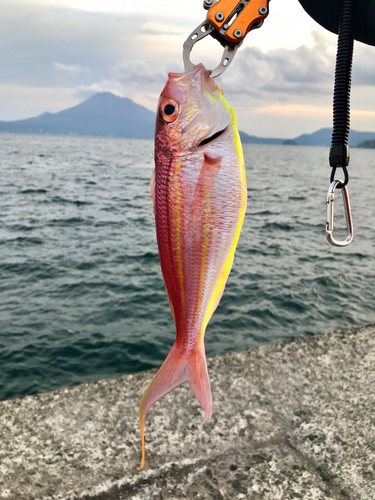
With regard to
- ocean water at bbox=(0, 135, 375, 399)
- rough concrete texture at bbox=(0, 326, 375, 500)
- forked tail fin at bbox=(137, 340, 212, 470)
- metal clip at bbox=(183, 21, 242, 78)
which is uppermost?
metal clip at bbox=(183, 21, 242, 78)

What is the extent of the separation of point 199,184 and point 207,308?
0.43m

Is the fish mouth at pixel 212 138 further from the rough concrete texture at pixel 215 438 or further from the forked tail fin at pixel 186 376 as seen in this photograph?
the rough concrete texture at pixel 215 438

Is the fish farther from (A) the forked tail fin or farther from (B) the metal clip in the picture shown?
(A) the forked tail fin

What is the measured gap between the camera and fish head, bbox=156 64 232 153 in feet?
4.25

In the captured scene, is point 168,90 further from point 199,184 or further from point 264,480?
point 264,480

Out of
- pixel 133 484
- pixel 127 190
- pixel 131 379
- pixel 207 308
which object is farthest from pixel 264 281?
pixel 127 190

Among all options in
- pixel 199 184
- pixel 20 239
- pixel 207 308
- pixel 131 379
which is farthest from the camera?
pixel 20 239

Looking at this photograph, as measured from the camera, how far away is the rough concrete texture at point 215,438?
2.39 meters

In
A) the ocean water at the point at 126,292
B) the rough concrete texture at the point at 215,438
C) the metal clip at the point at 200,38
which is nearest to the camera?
the metal clip at the point at 200,38

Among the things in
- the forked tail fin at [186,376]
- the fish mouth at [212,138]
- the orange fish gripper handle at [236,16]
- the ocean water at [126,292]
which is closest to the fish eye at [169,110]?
the fish mouth at [212,138]

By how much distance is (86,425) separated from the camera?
2.78 m

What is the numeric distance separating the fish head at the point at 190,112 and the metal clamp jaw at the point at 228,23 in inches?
6.8

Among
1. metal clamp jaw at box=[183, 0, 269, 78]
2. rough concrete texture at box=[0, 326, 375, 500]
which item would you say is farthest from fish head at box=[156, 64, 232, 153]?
rough concrete texture at box=[0, 326, 375, 500]

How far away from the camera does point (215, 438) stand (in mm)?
2709
